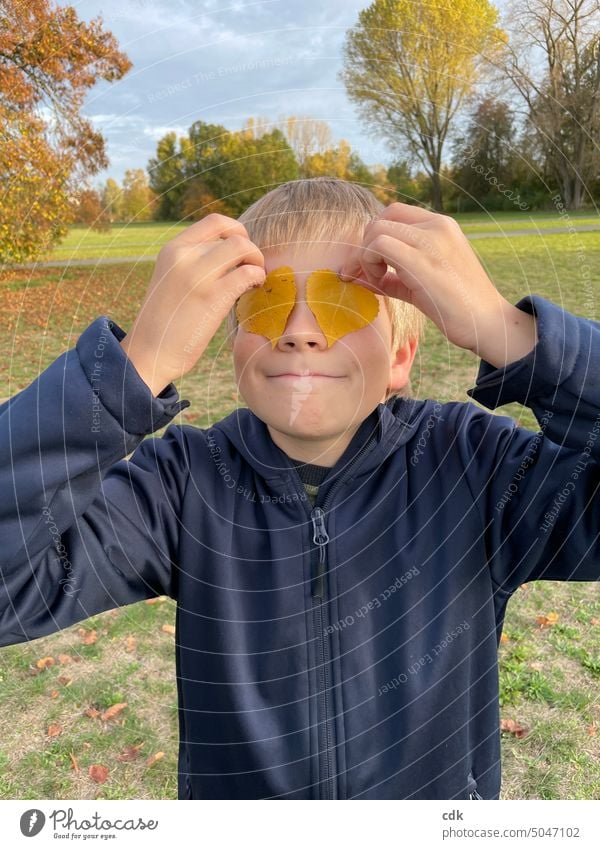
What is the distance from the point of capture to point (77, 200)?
7.76ft

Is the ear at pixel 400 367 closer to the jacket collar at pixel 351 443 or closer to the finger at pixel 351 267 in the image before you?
the jacket collar at pixel 351 443

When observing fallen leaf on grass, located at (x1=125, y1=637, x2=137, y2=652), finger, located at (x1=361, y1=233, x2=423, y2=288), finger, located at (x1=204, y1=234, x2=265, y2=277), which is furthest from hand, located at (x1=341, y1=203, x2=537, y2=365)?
fallen leaf on grass, located at (x1=125, y1=637, x2=137, y2=652)

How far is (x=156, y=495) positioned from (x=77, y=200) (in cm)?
130

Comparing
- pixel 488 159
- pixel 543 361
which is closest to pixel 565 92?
pixel 488 159

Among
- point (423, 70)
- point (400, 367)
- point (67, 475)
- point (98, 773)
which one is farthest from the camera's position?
point (98, 773)

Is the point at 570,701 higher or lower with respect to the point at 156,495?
lower

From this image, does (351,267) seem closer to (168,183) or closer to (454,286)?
(454,286)

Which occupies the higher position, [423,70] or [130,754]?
[423,70]

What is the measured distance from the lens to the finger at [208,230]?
1323mm

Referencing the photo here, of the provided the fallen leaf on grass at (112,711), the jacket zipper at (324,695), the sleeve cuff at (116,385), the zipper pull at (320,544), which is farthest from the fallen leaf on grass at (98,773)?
the sleeve cuff at (116,385)

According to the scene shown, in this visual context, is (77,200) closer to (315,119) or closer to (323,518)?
(315,119)

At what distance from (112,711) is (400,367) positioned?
2229 millimetres

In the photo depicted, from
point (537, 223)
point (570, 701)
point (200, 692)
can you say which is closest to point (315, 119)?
point (537, 223)

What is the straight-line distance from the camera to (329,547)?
1588 millimetres
